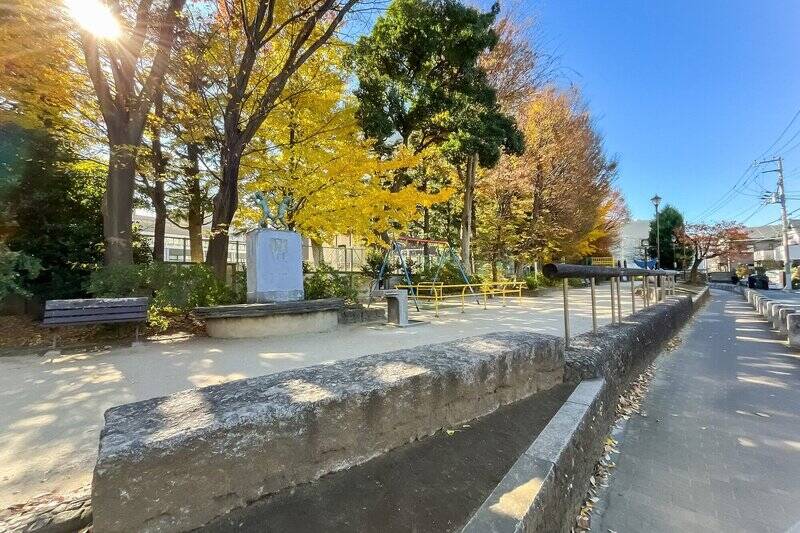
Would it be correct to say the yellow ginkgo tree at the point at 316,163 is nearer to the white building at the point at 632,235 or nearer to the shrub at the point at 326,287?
the shrub at the point at 326,287

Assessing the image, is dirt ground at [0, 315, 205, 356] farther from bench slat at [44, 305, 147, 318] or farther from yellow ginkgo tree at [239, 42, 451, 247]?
yellow ginkgo tree at [239, 42, 451, 247]

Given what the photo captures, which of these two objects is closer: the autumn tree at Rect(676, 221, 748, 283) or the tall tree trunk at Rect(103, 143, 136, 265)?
the tall tree trunk at Rect(103, 143, 136, 265)

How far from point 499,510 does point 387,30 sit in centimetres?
1422

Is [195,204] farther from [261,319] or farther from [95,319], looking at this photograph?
[261,319]

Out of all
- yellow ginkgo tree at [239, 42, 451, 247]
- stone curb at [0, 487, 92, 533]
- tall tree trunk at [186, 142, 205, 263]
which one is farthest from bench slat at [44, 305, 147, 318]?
tall tree trunk at [186, 142, 205, 263]

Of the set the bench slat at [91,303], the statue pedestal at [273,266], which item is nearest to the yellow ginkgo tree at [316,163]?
the statue pedestal at [273,266]

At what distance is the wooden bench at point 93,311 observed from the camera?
210 inches

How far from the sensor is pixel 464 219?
16172 millimetres

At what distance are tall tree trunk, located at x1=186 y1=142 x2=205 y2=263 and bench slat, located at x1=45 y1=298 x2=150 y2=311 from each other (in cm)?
638

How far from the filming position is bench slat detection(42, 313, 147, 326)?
5293 millimetres

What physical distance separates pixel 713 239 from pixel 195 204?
110ft

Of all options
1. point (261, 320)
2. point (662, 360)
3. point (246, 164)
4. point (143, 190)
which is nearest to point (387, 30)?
point (246, 164)

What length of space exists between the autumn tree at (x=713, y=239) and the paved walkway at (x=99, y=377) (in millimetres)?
27304

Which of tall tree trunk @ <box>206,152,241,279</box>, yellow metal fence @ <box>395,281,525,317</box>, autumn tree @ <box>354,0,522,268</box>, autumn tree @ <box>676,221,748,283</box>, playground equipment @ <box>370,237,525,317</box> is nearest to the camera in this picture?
tall tree trunk @ <box>206,152,241,279</box>
